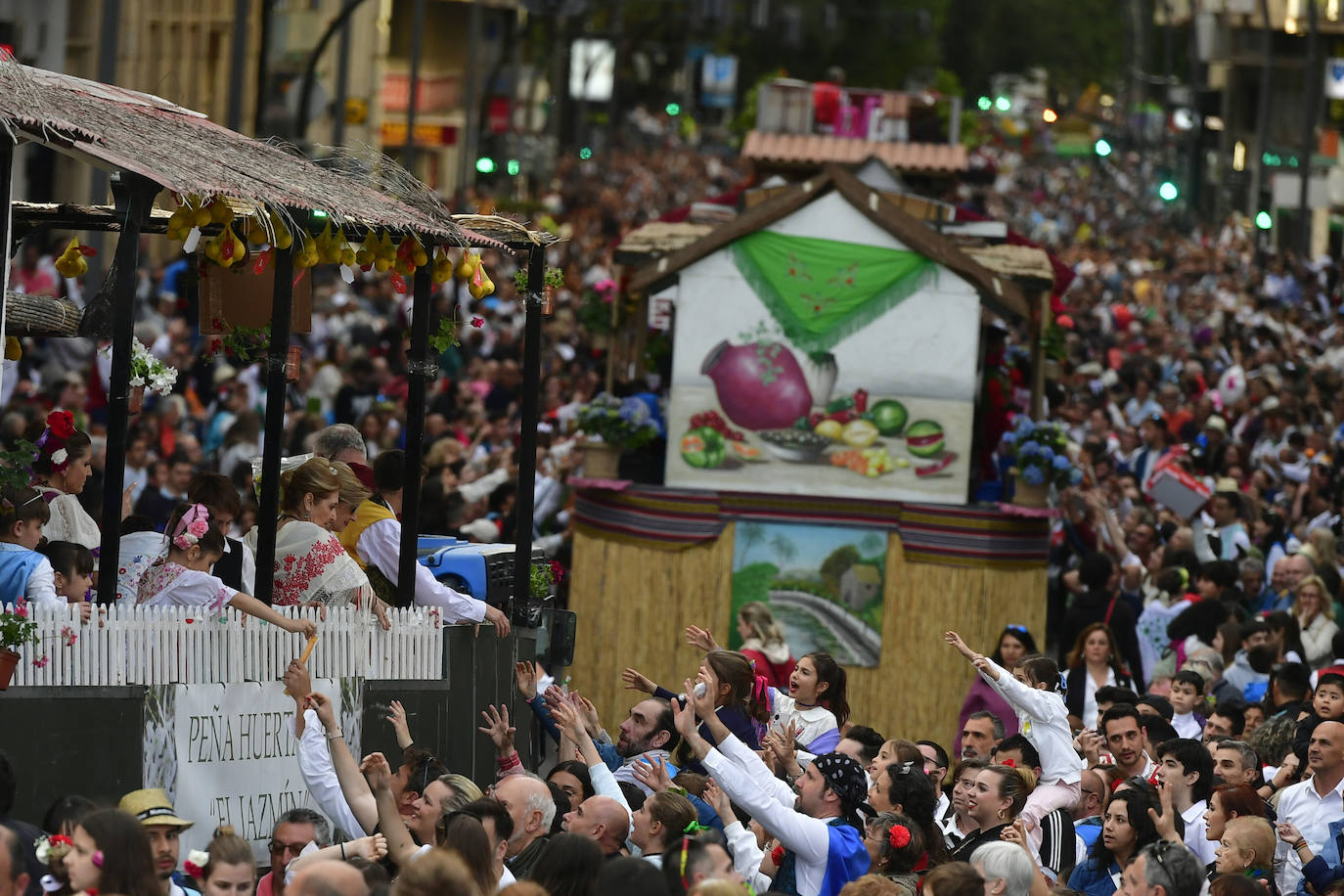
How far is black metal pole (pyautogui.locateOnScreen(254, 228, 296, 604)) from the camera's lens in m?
9.34

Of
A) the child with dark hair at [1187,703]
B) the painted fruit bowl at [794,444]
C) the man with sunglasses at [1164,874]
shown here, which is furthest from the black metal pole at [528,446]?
the painted fruit bowl at [794,444]

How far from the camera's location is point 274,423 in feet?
30.5

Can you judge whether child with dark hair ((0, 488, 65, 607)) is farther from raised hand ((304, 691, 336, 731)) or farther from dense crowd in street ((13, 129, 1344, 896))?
→ raised hand ((304, 691, 336, 731))

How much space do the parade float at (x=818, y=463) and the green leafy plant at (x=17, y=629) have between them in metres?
7.51

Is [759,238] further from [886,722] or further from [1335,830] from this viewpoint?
[1335,830]

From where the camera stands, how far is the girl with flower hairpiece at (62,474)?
34.6 ft

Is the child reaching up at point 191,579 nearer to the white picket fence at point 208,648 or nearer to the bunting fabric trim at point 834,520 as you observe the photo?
the white picket fence at point 208,648

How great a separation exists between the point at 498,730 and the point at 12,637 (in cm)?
244

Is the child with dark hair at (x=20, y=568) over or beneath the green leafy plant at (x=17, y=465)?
beneath

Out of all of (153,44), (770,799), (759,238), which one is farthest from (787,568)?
(153,44)

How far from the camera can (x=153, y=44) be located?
136 feet

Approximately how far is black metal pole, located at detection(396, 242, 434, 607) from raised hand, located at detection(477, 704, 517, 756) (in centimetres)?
60

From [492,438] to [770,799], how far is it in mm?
13379

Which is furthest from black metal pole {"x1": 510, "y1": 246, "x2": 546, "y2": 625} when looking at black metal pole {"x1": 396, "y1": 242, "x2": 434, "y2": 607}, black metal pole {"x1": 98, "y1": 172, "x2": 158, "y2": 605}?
black metal pole {"x1": 98, "y1": 172, "x2": 158, "y2": 605}
